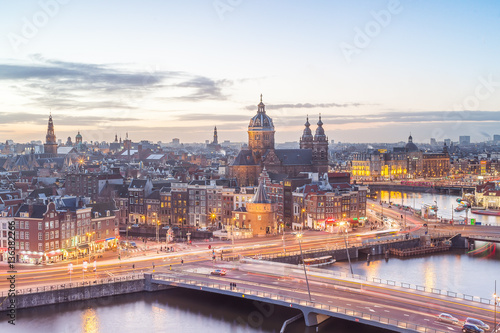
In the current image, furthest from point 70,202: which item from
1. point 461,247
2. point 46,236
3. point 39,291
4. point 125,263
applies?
point 461,247

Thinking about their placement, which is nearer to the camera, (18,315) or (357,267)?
(18,315)

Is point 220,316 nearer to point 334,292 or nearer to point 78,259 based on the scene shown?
point 334,292

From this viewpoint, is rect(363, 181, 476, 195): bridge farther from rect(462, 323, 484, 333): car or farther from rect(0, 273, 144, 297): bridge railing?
rect(462, 323, 484, 333): car

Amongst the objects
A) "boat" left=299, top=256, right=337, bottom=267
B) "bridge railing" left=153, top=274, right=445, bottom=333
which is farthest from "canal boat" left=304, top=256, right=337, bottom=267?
"bridge railing" left=153, top=274, right=445, bottom=333

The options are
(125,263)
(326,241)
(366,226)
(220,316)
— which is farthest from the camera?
(366,226)

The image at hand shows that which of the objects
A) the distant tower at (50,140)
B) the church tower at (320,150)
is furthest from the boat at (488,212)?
the distant tower at (50,140)

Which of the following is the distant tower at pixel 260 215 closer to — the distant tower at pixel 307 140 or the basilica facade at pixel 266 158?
the basilica facade at pixel 266 158
